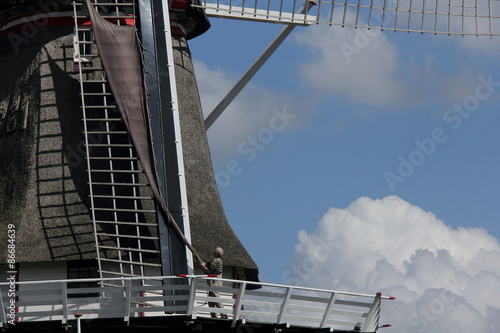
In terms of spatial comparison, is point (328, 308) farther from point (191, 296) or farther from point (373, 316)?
point (191, 296)

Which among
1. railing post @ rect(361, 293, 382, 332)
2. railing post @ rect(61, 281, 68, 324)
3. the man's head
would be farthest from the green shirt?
railing post @ rect(61, 281, 68, 324)

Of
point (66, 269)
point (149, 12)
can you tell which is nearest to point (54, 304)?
point (66, 269)

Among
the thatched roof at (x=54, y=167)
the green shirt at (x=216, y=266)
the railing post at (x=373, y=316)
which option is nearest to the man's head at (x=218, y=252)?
the green shirt at (x=216, y=266)

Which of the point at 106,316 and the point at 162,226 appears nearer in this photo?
the point at 106,316

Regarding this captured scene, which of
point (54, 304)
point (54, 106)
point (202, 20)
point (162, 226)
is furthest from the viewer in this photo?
point (202, 20)

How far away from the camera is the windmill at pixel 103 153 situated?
18.2m

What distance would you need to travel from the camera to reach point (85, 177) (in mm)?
18781

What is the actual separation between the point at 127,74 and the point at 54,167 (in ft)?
5.27

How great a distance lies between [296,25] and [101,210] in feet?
16.4

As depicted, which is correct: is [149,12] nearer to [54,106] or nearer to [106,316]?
[54,106]

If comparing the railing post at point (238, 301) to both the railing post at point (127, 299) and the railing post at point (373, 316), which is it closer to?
the railing post at point (127, 299)

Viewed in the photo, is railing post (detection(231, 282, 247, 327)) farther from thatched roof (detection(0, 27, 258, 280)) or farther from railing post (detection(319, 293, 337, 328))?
thatched roof (detection(0, 27, 258, 280))

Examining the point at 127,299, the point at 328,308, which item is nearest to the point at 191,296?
the point at 127,299

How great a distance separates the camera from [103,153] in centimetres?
1884
